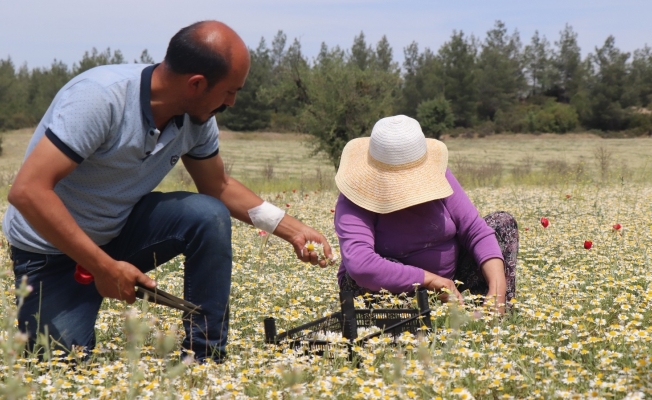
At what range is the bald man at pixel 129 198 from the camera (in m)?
2.94

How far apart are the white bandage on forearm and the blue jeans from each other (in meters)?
0.35

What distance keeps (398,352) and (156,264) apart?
1.41 metres

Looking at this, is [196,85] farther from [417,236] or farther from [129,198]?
[417,236]

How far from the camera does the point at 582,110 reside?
59.5m

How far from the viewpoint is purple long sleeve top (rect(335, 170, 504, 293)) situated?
3.87m

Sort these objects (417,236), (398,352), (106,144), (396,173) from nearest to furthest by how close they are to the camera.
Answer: (398,352) → (106,144) → (396,173) → (417,236)

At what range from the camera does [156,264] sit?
3500 mm

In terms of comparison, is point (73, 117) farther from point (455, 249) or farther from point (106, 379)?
point (455, 249)

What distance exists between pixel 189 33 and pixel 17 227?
4.17 feet

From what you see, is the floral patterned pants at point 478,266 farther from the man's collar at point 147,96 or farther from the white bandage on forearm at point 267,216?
the man's collar at point 147,96

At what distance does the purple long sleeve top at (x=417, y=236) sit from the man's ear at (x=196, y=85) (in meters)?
1.18

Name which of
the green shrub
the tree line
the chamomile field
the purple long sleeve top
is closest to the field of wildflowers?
the chamomile field

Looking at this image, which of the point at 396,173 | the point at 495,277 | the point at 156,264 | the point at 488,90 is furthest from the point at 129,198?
the point at 488,90

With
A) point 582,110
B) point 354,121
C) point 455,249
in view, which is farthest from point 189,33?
point 582,110
